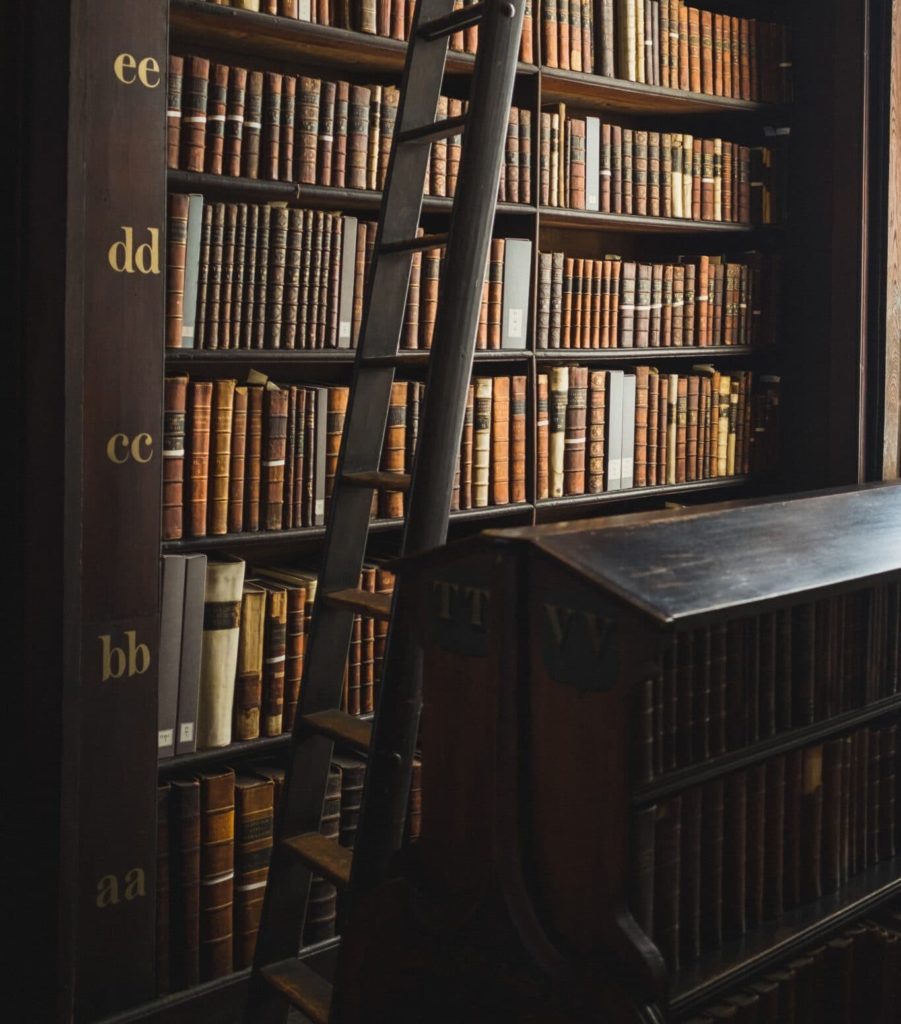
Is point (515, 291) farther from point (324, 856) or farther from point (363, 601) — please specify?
point (324, 856)

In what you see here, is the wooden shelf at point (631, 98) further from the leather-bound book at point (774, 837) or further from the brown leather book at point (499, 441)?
the leather-bound book at point (774, 837)

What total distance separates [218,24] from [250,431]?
0.79 metres

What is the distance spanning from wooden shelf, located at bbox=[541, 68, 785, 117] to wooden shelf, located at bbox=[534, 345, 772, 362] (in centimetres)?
65

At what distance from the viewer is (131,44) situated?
76.1 inches

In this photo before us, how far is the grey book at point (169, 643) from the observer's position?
7.15 feet

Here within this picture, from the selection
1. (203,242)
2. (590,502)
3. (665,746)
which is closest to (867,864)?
(665,746)

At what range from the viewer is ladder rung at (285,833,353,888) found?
1.79 m

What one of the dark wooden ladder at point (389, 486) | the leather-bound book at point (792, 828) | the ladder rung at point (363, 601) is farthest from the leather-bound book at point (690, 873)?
the ladder rung at point (363, 601)

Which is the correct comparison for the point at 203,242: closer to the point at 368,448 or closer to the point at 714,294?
the point at 368,448

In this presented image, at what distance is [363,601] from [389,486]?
0.20 metres

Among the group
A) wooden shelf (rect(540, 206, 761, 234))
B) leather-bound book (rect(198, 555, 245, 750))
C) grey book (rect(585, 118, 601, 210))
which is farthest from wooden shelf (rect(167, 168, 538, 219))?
leather-bound book (rect(198, 555, 245, 750))

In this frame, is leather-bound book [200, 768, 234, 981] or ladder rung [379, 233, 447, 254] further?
leather-bound book [200, 768, 234, 981]

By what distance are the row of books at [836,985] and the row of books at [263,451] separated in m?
1.17

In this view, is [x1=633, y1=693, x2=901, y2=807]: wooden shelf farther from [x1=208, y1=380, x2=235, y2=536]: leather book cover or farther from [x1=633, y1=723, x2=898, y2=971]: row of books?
[x1=208, y1=380, x2=235, y2=536]: leather book cover
